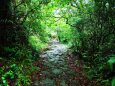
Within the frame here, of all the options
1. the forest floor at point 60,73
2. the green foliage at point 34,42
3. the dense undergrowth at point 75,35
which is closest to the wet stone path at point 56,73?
the forest floor at point 60,73

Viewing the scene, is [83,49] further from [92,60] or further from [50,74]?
[50,74]

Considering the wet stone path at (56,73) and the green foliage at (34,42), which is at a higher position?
the green foliage at (34,42)

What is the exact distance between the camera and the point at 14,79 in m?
6.11

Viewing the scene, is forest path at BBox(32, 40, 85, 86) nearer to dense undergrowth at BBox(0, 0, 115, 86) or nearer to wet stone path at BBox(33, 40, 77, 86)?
wet stone path at BBox(33, 40, 77, 86)

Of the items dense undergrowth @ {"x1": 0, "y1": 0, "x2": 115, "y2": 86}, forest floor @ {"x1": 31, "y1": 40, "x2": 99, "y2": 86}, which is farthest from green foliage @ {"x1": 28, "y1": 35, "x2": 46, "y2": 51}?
forest floor @ {"x1": 31, "y1": 40, "x2": 99, "y2": 86}

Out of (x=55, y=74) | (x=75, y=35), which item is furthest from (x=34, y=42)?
(x=55, y=74)

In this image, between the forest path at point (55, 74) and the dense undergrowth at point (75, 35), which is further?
the dense undergrowth at point (75, 35)

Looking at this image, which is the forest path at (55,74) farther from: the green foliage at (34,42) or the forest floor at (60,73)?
the green foliage at (34,42)

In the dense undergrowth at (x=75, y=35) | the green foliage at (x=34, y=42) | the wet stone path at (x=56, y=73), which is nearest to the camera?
the wet stone path at (x=56, y=73)

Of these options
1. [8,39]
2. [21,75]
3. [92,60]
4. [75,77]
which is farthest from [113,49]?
[8,39]

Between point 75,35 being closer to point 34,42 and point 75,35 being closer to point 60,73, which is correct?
point 34,42

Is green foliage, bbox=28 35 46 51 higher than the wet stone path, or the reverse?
green foliage, bbox=28 35 46 51

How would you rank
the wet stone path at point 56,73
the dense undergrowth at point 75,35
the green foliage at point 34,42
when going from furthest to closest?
the green foliage at point 34,42 → the dense undergrowth at point 75,35 → the wet stone path at point 56,73

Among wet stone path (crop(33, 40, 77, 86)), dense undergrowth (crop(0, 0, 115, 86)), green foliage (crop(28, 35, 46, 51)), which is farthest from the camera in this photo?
green foliage (crop(28, 35, 46, 51))
